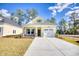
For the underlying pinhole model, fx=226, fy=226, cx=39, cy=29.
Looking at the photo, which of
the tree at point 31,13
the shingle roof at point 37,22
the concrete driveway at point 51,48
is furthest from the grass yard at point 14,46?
the tree at point 31,13

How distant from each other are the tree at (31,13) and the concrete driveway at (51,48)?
0.56 metres

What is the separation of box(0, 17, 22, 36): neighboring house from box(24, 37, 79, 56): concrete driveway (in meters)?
0.55

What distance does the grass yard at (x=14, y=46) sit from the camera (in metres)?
5.33

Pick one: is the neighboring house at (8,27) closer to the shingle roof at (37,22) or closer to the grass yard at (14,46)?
the grass yard at (14,46)

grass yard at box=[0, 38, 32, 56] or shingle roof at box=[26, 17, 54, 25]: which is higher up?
shingle roof at box=[26, 17, 54, 25]

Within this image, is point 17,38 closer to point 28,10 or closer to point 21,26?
point 21,26

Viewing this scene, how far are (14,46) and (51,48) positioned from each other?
902 millimetres

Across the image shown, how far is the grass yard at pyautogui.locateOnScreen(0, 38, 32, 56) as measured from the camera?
17.5ft

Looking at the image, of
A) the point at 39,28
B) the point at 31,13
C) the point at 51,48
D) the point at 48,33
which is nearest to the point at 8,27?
the point at 31,13

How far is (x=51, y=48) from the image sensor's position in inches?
216

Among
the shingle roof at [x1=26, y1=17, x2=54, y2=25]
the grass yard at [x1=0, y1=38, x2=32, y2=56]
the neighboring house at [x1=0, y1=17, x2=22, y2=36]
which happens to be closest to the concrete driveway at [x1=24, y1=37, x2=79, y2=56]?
the grass yard at [x1=0, y1=38, x2=32, y2=56]

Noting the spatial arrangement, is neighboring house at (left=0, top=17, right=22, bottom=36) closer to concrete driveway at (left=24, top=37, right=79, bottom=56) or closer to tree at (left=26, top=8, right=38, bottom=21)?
tree at (left=26, top=8, right=38, bottom=21)

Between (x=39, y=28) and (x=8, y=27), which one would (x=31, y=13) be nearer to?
(x=39, y=28)

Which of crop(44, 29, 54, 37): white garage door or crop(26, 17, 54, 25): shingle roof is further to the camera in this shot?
A: crop(44, 29, 54, 37): white garage door
